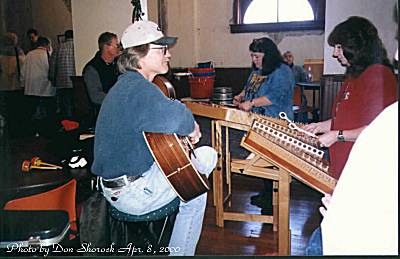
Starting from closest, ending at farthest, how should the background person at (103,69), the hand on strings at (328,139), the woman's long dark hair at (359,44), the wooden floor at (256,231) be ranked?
the woman's long dark hair at (359,44) < the hand on strings at (328,139) < the wooden floor at (256,231) < the background person at (103,69)

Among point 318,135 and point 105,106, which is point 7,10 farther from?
point 318,135

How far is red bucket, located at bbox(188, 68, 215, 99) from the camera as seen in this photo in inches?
67.9

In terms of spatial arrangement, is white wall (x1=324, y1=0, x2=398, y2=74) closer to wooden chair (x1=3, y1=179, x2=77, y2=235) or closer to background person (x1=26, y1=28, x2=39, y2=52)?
wooden chair (x1=3, y1=179, x2=77, y2=235)

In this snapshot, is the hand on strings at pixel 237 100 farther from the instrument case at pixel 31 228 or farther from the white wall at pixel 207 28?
the instrument case at pixel 31 228

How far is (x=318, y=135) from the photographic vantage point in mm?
1202

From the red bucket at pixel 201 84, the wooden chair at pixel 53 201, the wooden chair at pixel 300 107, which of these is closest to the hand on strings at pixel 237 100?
the red bucket at pixel 201 84

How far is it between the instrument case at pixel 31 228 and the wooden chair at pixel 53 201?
0.04 metres

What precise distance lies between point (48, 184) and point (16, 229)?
9.4 inches

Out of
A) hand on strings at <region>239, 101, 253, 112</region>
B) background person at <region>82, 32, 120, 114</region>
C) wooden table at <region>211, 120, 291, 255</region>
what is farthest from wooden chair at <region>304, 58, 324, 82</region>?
background person at <region>82, 32, 120, 114</region>

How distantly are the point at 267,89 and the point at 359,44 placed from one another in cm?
74

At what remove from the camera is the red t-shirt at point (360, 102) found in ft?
2.87

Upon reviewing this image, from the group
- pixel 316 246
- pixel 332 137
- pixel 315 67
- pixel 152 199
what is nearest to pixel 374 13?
pixel 332 137

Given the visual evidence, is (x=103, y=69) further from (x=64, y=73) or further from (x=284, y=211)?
(x=284, y=211)

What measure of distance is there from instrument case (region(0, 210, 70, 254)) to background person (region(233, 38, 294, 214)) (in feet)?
2.89
